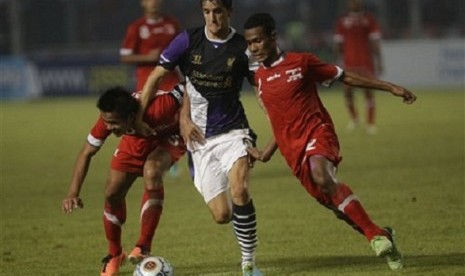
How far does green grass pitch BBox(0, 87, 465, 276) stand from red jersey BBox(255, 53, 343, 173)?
0.99 meters

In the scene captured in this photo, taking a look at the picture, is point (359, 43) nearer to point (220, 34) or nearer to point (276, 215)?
point (276, 215)

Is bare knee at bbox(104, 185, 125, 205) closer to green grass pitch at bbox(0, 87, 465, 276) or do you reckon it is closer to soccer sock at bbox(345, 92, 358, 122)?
green grass pitch at bbox(0, 87, 465, 276)

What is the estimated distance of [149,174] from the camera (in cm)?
916

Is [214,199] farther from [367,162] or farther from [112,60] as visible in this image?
[112,60]

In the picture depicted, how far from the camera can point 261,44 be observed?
27.7ft

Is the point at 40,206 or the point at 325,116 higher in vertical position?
the point at 325,116

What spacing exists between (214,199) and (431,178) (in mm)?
6102

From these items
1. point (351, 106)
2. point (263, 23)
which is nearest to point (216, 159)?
point (263, 23)

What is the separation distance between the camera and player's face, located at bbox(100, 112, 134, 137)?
8.43 metres

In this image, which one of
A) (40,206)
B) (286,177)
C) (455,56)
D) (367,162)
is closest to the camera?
(40,206)

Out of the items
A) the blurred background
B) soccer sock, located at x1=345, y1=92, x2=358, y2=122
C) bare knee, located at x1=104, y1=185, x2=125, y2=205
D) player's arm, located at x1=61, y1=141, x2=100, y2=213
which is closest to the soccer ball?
player's arm, located at x1=61, y1=141, x2=100, y2=213

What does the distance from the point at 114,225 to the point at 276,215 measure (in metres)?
3.22

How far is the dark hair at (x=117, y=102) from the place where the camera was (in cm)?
840

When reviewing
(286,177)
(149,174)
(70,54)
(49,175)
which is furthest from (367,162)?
(70,54)
